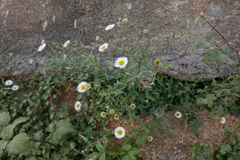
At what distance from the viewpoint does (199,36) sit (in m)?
1.98

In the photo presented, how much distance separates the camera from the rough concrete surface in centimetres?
194

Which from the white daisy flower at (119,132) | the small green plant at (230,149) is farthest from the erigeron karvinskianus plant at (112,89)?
the small green plant at (230,149)

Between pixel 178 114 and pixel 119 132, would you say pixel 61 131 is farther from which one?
pixel 178 114

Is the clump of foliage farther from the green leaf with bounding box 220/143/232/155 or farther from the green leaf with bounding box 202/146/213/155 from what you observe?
the green leaf with bounding box 220/143/232/155

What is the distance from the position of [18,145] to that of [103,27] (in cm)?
152

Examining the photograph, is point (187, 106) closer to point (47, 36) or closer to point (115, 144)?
point (115, 144)

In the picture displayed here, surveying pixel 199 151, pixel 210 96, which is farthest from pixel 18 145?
pixel 210 96

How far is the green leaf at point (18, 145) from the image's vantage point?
1.56 m

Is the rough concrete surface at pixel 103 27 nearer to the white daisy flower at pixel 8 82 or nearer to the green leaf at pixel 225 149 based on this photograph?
the white daisy flower at pixel 8 82

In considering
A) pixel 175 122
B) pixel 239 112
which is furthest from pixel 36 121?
pixel 239 112

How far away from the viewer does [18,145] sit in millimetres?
1574

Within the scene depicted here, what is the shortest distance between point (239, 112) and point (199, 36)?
889mm

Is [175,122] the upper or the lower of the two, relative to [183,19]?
lower

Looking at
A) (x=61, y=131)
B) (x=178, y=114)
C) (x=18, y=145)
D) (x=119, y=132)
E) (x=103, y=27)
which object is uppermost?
(x=103, y=27)
